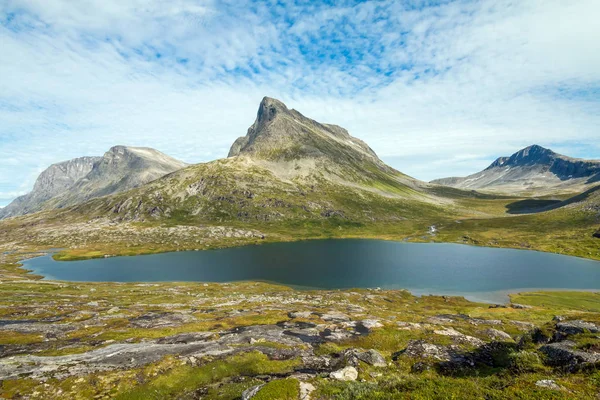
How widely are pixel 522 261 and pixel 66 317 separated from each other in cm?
17241

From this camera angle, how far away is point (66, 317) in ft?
182

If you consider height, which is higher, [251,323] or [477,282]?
[251,323]

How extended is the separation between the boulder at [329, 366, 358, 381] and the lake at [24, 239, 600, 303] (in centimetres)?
7843

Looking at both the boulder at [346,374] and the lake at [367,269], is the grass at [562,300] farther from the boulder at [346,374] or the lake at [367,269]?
the boulder at [346,374]

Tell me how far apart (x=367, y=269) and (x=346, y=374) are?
108 meters

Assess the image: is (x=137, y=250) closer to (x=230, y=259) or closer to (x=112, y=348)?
(x=230, y=259)

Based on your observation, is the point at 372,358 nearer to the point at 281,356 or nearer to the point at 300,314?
the point at 281,356

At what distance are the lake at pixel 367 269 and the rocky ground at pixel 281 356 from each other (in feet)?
154

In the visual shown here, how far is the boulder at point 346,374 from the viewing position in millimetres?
24906

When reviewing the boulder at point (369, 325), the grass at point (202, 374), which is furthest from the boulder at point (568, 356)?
the boulder at point (369, 325)

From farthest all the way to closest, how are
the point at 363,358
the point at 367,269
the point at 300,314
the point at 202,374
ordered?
the point at 367,269 < the point at 300,314 < the point at 363,358 < the point at 202,374

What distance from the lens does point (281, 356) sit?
32750mm

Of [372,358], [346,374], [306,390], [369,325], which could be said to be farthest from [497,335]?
[306,390]

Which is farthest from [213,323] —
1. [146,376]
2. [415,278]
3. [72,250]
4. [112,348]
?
[72,250]
